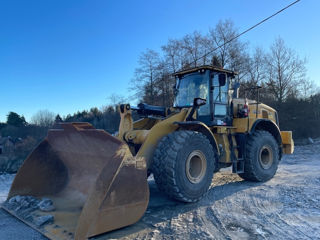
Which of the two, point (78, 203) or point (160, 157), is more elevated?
point (160, 157)

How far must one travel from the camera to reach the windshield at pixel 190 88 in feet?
18.5

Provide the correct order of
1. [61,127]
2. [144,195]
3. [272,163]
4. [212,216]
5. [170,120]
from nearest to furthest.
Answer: [144,195] → [212,216] → [61,127] → [170,120] → [272,163]

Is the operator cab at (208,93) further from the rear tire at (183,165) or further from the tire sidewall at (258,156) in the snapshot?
the rear tire at (183,165)

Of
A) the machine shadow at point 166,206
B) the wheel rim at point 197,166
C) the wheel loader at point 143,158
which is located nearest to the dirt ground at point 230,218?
the machine shadow at point 166,206

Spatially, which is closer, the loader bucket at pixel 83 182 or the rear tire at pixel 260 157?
the loader bucket at pixel 83 182

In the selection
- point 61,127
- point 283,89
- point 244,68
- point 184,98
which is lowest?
point 61,127

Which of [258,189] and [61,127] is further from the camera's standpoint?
[258,189]

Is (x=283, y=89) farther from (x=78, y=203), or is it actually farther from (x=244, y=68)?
(x=78, y=203)

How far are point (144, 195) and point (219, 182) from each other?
10.8ft

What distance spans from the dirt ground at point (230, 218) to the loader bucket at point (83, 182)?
0.22 m

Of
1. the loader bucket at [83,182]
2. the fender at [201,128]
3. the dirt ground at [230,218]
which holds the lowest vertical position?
the dirt ground at [230,218]

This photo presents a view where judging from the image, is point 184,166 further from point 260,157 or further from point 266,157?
point 266,157

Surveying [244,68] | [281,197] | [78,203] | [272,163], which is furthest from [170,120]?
[244,68]

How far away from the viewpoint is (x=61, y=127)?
Result: 4.12m
